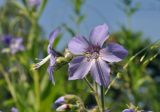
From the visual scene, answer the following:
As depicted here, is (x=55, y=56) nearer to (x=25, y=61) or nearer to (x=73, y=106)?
(x=73, y=106)

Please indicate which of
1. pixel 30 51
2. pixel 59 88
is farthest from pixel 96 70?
pixel 30 51

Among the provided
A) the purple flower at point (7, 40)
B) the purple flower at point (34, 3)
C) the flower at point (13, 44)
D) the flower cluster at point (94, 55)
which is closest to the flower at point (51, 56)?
the flower cluster at point (94, 55)

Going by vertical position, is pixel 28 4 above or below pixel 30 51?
above

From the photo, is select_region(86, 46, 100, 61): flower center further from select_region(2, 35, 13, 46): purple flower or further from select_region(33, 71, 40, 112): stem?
select_region(2, 35, 13, 46): purple flower

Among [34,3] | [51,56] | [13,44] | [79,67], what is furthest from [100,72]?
[13,44]

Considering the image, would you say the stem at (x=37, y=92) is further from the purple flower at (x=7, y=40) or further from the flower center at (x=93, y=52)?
the flower center at (x=93, y=52)
